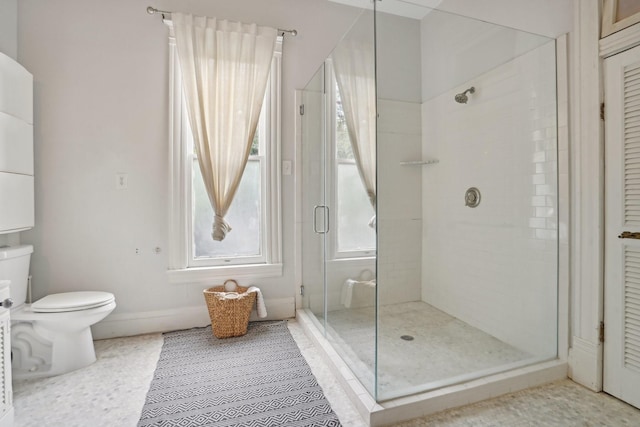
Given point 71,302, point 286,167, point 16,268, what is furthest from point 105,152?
point 286,167

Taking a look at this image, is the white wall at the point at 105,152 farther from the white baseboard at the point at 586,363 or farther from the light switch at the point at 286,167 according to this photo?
the white baseboard at the point at 586,363

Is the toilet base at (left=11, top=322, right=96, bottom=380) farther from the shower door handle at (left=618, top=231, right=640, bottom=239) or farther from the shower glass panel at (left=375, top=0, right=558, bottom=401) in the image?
the shower door handle at (left=618, top=231, right=640, bottom=239)

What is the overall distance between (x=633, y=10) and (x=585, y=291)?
138 cm

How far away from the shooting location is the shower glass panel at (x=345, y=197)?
1.82 meters

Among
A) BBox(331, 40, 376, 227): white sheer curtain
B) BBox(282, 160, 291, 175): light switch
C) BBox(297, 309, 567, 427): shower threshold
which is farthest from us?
BBox(282, 160, 291, 175): light switch

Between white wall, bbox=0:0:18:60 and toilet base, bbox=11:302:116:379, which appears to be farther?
white wall, bbox=0:0:18:60

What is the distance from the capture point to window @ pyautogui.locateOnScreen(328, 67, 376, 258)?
6.21ft

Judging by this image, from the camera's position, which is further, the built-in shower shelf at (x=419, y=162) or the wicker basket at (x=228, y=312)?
the wicker basket at (x=228, y=312)

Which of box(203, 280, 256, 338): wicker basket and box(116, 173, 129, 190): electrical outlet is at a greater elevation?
box(116, 173, 129, 190): electrical outlet

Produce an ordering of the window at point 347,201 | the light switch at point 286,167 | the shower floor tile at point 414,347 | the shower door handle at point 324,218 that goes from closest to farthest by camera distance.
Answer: the shower floor tile at point 414,347, the window at point 347,201, the shower door handle at point 324,218, the light switch at point 286,167

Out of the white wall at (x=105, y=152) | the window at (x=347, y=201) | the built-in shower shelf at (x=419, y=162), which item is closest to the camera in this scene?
the window at (x=347, y=201)

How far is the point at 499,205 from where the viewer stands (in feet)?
7.07

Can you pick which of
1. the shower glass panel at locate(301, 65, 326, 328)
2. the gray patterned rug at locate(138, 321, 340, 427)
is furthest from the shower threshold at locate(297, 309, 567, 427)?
the shower glass panel at locate(301, 65, 326, 328)

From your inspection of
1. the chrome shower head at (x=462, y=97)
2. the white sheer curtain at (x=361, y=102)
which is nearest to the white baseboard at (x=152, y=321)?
the white sheer curtain at (x=361, y=102)
